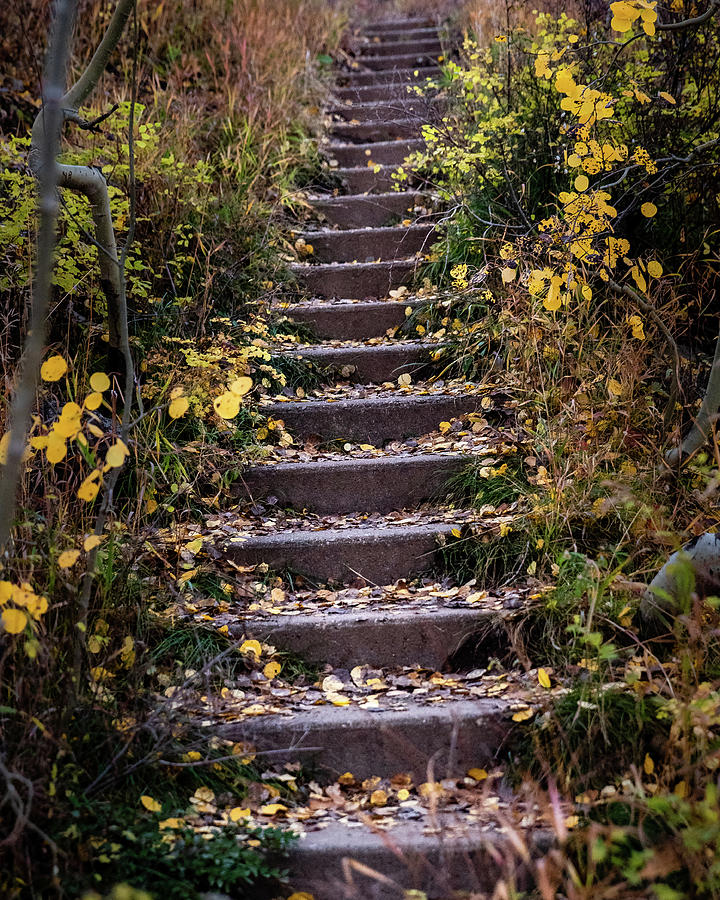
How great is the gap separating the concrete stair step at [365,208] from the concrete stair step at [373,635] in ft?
11.4

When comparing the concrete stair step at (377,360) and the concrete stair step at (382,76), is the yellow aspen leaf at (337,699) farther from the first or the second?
the concrete stair step at (382,76)

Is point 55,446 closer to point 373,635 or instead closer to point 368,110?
point 373,635

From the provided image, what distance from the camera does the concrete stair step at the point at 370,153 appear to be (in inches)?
237

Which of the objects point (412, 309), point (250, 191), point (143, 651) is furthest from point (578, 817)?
point (250, 191)

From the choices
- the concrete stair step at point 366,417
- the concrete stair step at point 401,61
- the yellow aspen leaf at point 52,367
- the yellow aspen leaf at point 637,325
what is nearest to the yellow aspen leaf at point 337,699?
the yellow aspen leaf at point 52,367

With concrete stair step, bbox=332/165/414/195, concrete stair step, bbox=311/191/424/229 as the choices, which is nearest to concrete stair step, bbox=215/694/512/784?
concrete stair step, bbox=311/191/424/229

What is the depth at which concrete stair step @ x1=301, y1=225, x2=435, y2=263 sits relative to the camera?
5.00 metres

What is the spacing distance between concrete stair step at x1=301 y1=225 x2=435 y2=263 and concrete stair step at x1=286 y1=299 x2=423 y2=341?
27.0 inches

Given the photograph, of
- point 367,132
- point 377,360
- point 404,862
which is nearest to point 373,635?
point 404,862

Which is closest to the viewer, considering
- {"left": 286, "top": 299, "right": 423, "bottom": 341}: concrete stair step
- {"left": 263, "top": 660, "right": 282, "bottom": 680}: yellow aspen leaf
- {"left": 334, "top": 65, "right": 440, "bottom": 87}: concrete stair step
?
{"left": 263, "top": 660, "right": 282, "bottom": 680}: yellow aspen leaf

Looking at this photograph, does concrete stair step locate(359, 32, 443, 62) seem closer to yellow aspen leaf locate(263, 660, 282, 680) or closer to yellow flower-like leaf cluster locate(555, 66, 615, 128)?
yellow flower-like leaf cluster locate(555, 66, 615, 128)

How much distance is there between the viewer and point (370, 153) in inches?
240

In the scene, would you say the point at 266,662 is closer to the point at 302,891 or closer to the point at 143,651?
the point at 143,651

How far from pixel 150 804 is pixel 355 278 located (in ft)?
11.5
